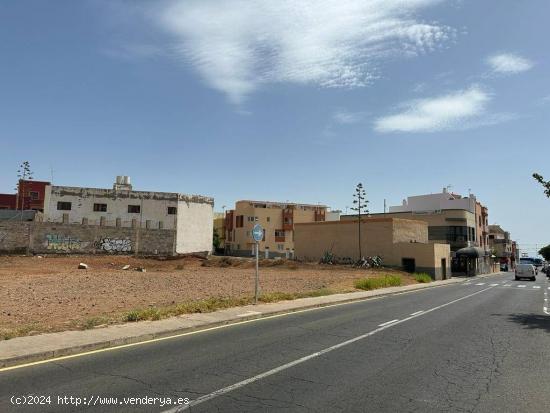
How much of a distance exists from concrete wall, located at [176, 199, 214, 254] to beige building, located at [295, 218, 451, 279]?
54.2 ft

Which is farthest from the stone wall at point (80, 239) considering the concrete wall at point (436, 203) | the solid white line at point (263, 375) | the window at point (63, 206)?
the concrete wall at point (436, 203)

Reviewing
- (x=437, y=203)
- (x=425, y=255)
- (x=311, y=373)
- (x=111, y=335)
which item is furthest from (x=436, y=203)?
(x=311, y=373)

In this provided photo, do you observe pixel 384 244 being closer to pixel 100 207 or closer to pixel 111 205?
pixel 111 205

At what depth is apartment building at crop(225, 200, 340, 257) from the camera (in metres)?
95.6

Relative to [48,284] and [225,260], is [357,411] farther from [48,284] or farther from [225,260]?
[225,260]

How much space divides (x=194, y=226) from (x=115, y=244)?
1308 centimetres

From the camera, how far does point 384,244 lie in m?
52.4

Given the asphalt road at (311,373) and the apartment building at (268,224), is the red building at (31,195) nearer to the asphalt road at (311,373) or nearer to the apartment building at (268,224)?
the apartment building at (268,224)

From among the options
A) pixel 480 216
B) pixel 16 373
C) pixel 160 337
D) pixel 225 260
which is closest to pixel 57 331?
pixel 160 337

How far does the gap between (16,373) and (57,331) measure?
3636 mm

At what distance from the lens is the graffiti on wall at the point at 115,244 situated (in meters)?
57.4

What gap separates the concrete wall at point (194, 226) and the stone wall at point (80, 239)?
269 cm

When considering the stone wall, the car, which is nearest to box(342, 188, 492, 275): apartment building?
the car

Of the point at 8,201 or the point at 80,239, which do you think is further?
the point at 8,201
